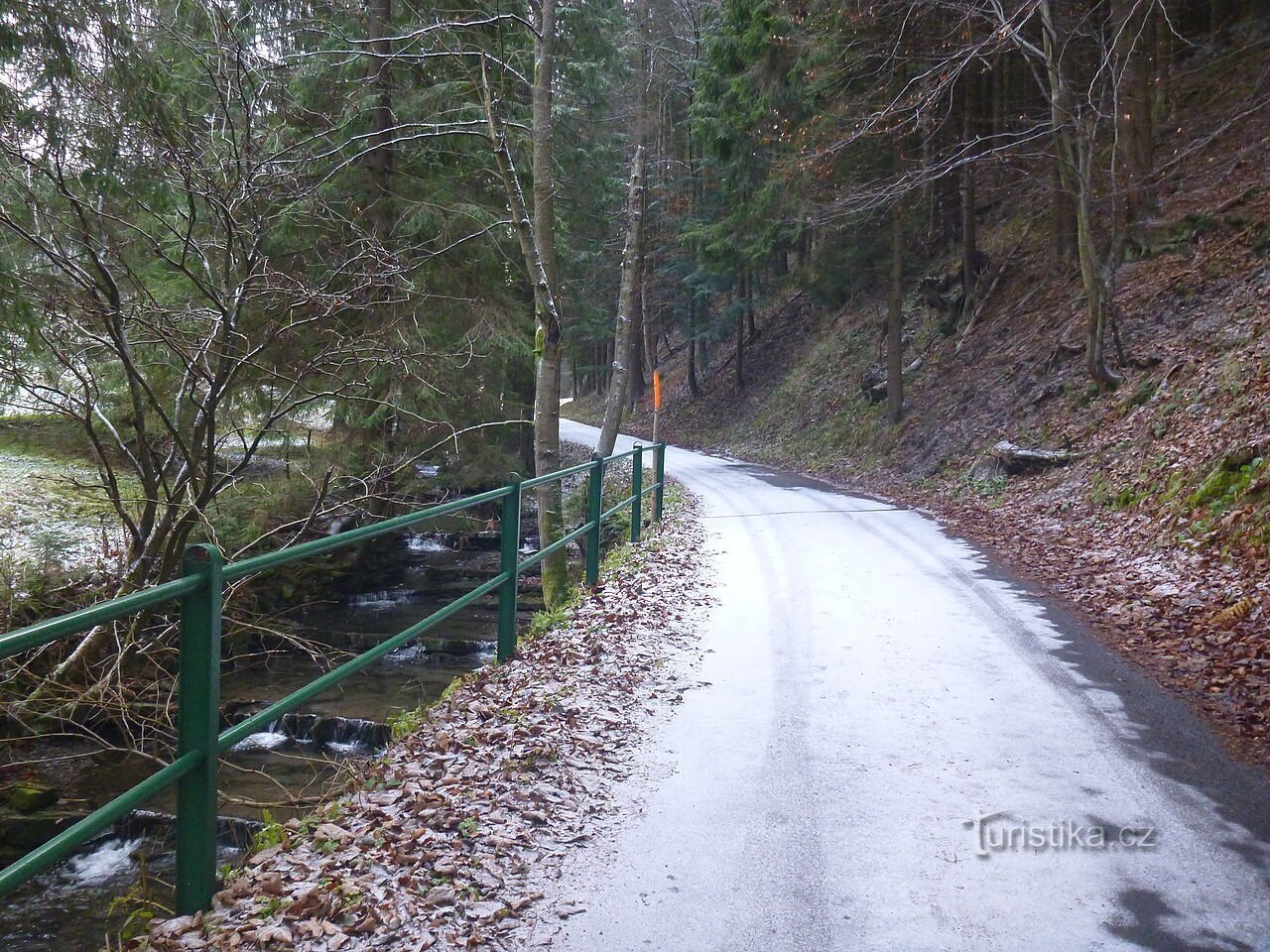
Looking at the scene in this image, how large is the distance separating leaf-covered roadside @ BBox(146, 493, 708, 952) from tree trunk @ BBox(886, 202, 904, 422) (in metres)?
15.0

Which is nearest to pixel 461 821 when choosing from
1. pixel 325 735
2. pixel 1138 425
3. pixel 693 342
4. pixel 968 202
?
pixel 325 735

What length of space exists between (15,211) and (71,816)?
178 inches

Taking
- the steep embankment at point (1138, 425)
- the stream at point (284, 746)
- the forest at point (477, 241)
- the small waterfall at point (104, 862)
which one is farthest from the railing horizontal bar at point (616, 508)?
the small waterfall at point (104, 862)

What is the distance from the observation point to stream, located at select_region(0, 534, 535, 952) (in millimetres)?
5859

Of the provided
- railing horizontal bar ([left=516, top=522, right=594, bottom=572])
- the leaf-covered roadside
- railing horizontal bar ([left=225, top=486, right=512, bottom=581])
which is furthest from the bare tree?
the leaf-covered roadside

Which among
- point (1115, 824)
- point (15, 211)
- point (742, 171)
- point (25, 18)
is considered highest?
point (742, 171)

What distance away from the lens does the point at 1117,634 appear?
22.9 ft

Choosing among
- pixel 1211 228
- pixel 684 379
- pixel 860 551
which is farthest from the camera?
pixel 684 379

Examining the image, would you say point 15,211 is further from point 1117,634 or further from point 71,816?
point 1117,634

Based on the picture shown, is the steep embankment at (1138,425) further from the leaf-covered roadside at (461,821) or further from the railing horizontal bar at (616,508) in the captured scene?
the railing horizontal bar at (616,508)

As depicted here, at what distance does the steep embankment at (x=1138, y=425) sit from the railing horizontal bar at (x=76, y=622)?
17.0 feet

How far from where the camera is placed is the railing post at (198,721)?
10.5 feet

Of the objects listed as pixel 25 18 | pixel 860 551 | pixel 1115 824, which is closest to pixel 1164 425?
pixel 860 551

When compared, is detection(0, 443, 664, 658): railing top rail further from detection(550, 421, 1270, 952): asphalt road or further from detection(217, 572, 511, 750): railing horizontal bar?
detection(550, 421, 1270, 952): asphalt road
